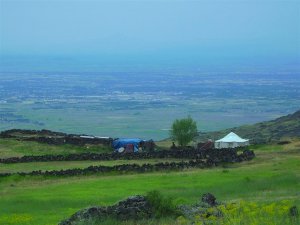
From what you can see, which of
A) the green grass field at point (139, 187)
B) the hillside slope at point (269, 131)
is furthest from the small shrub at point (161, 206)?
the hillside slope at point (269, 131)

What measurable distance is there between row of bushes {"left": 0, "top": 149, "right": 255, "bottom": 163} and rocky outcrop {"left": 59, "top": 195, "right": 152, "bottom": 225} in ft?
98.3

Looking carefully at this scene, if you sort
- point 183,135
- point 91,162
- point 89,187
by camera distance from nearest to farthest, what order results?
point 89,187 < point 91,162 < point 183,135

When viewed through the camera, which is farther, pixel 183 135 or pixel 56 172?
pixel 183 135

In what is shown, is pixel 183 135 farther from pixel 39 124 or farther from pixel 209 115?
pixel 209 115

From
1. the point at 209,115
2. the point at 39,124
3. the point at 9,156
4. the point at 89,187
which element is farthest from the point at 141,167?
the point at 209,115

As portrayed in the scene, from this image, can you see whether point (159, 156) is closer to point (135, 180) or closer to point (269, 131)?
point (135, 180)

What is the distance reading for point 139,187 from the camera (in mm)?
34719

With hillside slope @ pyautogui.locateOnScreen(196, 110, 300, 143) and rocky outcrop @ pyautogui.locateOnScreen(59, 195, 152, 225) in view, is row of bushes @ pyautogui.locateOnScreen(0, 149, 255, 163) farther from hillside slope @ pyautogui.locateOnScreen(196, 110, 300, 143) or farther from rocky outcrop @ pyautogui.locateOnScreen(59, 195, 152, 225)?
hillside slope @ pyautogui.locateOnScreen(196, 110, 300, 143)

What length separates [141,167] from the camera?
43594 millimetres

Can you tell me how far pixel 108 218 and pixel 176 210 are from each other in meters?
2.27

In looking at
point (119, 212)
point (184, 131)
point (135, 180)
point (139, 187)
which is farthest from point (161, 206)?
point (184, 131)

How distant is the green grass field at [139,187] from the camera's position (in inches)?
1070

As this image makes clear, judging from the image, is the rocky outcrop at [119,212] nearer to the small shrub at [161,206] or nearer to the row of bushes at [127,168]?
the small shrub at [161,206]

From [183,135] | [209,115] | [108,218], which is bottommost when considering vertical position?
[108,218]
